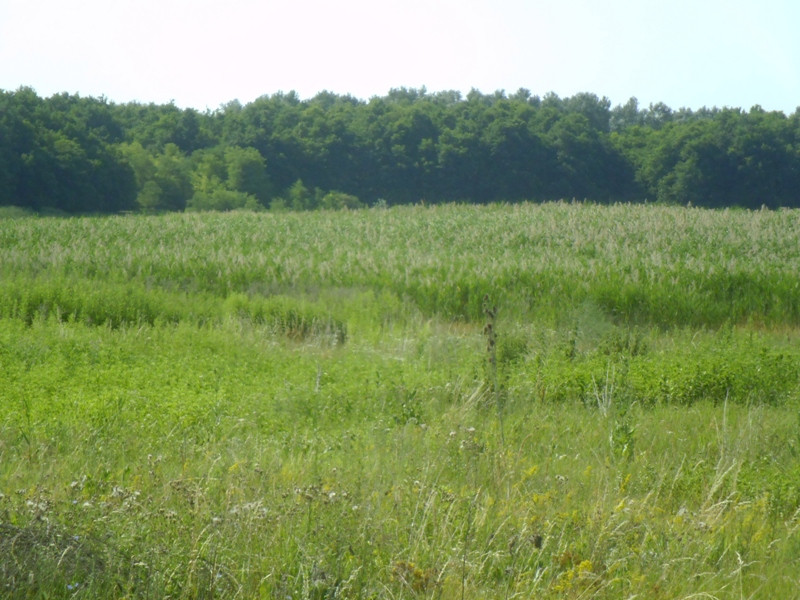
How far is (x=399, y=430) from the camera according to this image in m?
6.61

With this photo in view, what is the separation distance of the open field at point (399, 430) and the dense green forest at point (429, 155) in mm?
42084

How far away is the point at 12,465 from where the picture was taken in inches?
197

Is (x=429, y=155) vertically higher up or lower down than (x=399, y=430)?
higher up

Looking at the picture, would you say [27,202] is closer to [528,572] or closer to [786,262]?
[786,262]

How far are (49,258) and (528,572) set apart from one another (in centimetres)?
1561

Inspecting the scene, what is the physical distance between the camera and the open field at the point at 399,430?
3.74m

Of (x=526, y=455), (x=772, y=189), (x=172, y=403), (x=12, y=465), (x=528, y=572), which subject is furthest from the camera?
(x=772, y=189)

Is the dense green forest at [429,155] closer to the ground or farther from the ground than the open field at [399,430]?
farther from the ground

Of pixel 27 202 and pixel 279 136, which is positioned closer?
pixel 27 202

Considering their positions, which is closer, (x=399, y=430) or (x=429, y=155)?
(x=399, y=430)

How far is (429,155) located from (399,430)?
65.2 m

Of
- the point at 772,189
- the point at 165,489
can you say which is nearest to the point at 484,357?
the point at 165,489

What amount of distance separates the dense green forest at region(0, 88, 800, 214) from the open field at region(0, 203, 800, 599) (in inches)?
1657

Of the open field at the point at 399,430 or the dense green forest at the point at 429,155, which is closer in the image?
the open field at the point at 399,430
